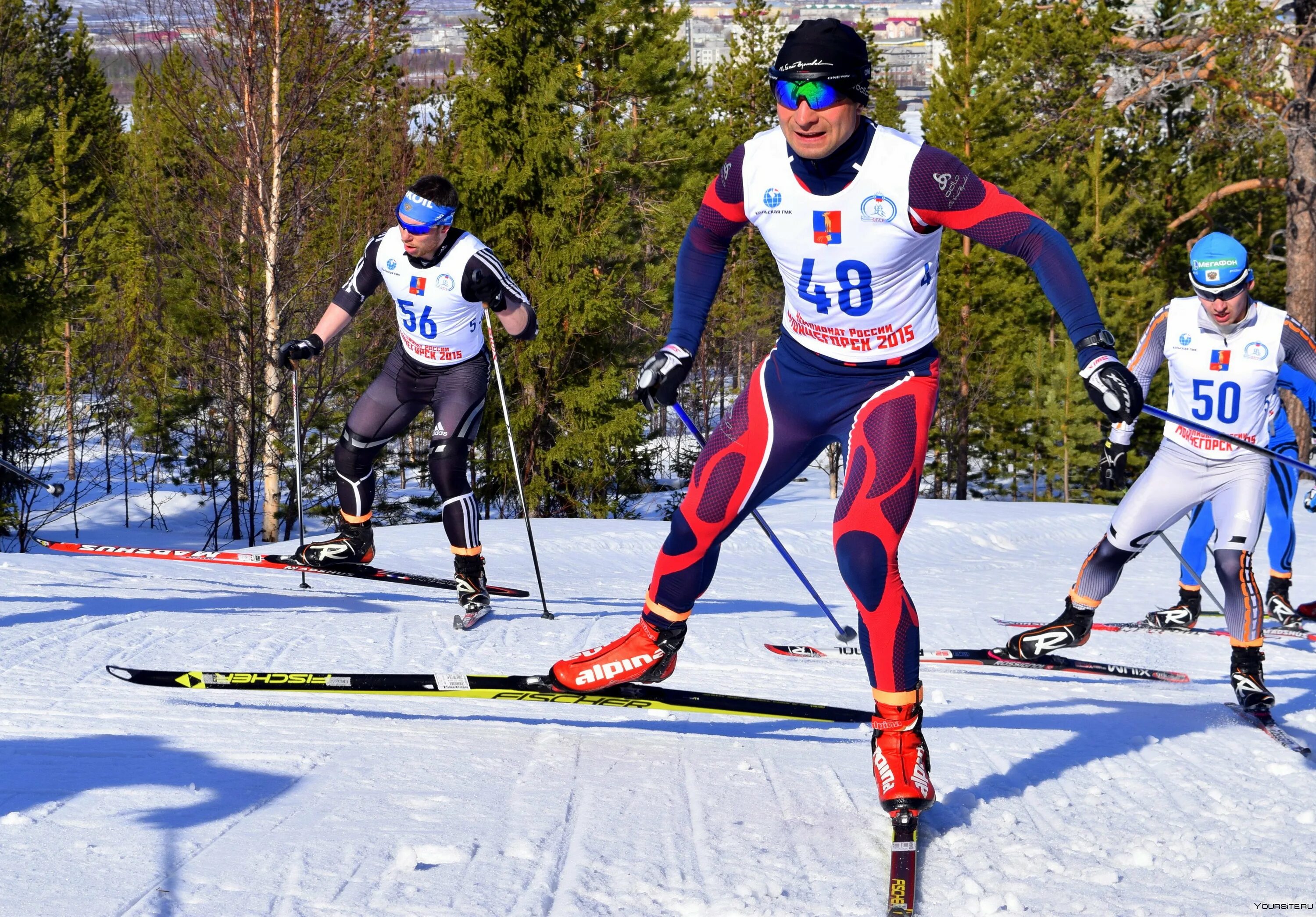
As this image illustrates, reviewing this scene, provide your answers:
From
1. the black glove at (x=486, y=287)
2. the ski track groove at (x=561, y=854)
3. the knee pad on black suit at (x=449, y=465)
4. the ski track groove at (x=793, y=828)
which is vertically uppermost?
the black glove at (x=486, y=287)

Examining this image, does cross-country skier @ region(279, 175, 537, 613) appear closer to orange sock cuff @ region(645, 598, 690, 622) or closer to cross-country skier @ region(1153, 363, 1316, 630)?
orange sock cuff @ region(645, 598, 690, 622)

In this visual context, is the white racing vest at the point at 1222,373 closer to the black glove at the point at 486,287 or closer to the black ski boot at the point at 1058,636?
the black ski boot at the point at 1058,636

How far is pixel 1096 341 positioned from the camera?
3.08 m

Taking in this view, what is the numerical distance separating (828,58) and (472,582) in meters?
4.22

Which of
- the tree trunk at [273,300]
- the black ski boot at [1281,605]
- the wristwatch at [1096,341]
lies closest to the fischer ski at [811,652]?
the wristwatch at [1096,341]

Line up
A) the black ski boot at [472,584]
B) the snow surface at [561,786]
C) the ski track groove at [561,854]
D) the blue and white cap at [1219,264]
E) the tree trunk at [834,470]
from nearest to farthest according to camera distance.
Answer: the ski track groove at [561,854]
the snow surface at [561,786]
the blue and white cap at [1219,264]
the black ski boot at [472,584]
the tree trunk at [834,470]

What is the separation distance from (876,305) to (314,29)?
1719 cm

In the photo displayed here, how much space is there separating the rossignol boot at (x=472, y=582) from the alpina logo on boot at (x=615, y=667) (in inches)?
112

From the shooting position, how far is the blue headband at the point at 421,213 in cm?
608

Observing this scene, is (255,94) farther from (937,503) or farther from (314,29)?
(937,503)

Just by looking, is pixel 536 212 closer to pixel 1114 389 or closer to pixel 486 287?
pixel 486 287

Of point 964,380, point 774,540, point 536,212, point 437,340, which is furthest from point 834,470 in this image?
point 774,540

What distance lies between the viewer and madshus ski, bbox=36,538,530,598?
7379 mm

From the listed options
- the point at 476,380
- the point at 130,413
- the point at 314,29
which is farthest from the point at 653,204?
the point at 476,380
